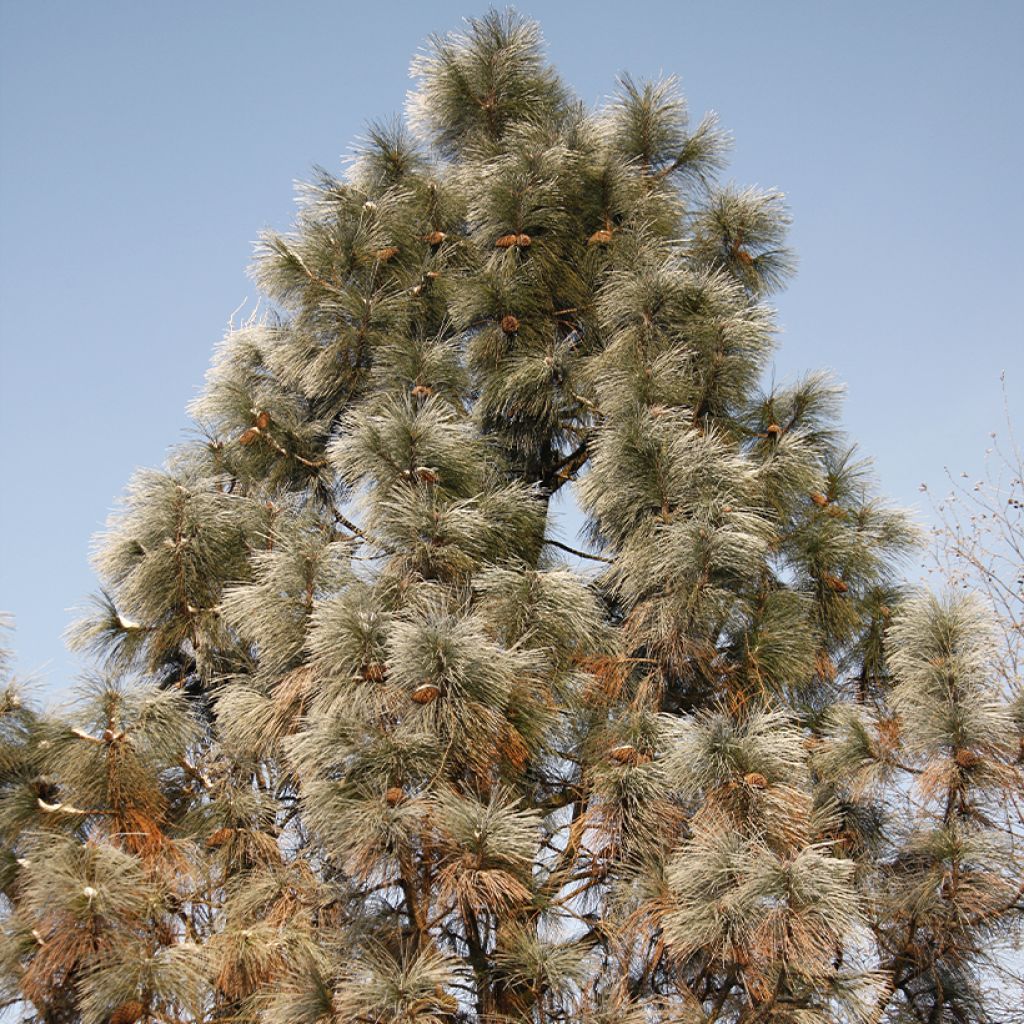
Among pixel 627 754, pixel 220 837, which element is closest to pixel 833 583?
pixel 627 754

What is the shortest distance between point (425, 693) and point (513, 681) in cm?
31

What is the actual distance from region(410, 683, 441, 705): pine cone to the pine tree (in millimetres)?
12

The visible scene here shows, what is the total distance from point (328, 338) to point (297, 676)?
1.79m

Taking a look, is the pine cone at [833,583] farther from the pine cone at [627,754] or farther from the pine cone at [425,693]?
the pine cone at [425,693]

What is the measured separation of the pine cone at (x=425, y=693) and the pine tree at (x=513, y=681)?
0.04ft

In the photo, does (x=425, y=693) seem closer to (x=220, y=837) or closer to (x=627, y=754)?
(x=627, y=754)

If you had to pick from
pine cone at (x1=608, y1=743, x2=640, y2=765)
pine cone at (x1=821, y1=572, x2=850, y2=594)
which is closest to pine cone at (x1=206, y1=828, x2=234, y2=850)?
pine cone at (x1=608, y1=743, x2=640, y2=765)

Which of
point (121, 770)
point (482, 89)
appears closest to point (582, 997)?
point (121, 770)

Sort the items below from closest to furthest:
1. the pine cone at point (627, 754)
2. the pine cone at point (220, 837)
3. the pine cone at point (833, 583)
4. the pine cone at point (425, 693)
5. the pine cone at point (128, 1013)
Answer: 1. the pine cone at point (128, 1013)
2. the pine cone at point (425, 693)
3. the pine cone at point (627, 754)
4. the pine cone at point (220, 837)
5. the pine cone at point (833, 583)

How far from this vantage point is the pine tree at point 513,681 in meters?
3.45

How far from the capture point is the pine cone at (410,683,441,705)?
3500mm

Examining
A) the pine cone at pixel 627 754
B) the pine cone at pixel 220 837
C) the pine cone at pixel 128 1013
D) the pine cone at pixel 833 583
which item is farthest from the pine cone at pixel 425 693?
the pine cone at pixel 833 583

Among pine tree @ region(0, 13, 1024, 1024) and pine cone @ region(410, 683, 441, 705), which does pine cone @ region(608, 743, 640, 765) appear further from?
pine cone @ region(410, 683, 441, 705)

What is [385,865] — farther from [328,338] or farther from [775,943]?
[328,338]
